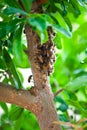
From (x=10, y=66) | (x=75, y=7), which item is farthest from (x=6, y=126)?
(x=75, y=7)

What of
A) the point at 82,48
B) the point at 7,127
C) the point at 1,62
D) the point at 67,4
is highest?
the point at 67,4

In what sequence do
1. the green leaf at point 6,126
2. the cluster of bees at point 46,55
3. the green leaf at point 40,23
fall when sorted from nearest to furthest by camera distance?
the green leaf at point 40,23 → the cluster of bees at point 46,55 → the green leaf at point 6,126

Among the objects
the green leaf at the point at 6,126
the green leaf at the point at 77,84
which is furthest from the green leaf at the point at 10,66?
the green leaf at the point at 6,126

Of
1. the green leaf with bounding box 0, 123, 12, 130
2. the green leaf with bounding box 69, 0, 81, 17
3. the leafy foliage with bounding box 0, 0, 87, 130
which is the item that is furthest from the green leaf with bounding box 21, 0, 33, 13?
the green leaf with bounding box 0, 123, 12, 130

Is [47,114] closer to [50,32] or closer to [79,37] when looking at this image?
[50,32]

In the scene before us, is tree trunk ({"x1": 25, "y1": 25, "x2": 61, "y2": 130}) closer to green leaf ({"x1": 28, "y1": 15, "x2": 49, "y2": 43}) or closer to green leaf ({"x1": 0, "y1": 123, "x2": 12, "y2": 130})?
green leaf ({"x1": 28, "y1": 15, "x2": 49, "y2": 43})

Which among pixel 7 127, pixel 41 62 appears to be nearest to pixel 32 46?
pixel 41 62

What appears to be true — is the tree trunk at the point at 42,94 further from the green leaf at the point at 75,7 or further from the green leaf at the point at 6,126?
the green leaf at the point at 6,126

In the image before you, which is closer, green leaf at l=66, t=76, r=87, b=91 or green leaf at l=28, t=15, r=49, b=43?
green leaf at l=28, t=15, r=49, b=43
